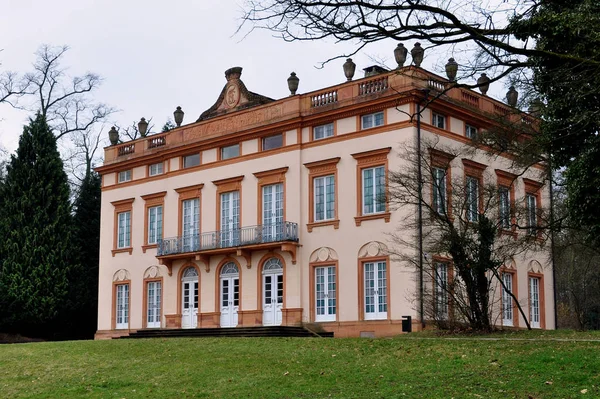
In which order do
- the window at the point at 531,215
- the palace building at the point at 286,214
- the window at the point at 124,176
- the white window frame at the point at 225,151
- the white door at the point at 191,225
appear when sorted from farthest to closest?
the window at the point at 124,176
the white door at the point at 191,225
the white window frame at the point at 225,151
the palace building at the point at 286,214
the window at the point at 531,215

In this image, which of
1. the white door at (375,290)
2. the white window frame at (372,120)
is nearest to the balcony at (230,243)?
the white door at (375,290)

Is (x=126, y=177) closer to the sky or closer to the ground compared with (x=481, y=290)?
closer to the sky

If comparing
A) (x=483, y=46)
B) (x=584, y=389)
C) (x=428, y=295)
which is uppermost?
(x=483, y=46)

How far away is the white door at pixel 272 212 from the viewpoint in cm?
3312

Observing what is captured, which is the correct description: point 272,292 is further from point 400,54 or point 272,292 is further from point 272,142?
point 400,54

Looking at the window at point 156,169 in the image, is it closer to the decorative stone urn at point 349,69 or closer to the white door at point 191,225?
the white door at point 191,225

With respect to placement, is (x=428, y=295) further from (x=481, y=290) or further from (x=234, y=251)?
(x=234, y=251)

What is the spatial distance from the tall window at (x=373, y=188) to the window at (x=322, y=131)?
218 centimetres

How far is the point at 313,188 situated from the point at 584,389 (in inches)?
743

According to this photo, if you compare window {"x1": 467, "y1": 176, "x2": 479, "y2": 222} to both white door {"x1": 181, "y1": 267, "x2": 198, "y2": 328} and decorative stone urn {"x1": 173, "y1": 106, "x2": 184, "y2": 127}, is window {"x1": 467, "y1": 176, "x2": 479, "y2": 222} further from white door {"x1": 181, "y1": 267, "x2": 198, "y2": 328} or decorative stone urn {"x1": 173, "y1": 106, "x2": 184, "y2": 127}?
decorative stone urn {"x1": 173, "y1": 106, "x2": 184, "y2": 127}

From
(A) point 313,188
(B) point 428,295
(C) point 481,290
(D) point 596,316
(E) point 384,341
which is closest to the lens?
(E) point 384,341

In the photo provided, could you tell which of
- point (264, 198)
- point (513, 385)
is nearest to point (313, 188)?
point (264, 198)

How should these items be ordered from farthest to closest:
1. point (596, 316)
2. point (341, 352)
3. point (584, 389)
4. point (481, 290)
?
point (596, 316), point (481, 290), point (341, 352), point (584, 389)

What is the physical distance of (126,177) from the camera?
132 feet
